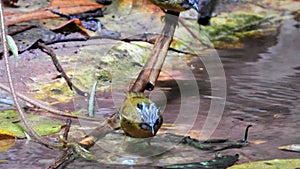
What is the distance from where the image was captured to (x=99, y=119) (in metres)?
2.09

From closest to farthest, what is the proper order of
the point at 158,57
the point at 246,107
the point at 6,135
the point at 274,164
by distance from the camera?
the point at 274,164 → the point at 6,135 → the point at 158,57 → the point at 246,107

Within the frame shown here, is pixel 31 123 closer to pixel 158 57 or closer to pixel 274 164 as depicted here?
pixel 158 57

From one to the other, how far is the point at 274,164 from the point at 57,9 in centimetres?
273

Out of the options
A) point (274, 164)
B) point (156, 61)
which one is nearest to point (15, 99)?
point (156, 61)

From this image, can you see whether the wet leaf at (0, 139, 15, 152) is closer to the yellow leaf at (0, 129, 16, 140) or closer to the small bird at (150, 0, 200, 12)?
the yellow leaf at (0, 129, 16, 140)

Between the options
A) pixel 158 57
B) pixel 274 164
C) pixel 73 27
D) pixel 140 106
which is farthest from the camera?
pixel 73 27

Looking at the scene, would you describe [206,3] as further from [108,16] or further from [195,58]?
[195,58]

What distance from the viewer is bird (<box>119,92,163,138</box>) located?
1.65m

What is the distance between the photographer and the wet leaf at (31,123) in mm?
1896

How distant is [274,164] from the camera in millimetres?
1558

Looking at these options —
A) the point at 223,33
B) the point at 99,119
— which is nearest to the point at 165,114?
the point at 99,119

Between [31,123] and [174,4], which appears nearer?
[174,4]

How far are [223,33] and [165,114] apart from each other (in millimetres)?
2607

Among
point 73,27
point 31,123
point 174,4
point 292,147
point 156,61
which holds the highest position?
point 174,4
